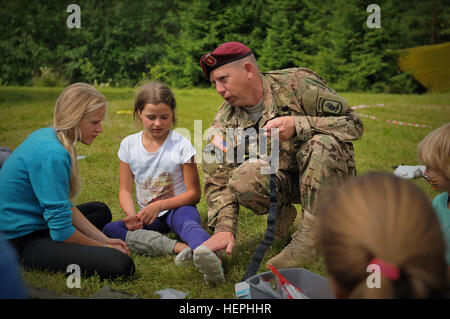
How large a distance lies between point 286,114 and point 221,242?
1.04 metres

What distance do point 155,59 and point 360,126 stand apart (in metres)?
18.7

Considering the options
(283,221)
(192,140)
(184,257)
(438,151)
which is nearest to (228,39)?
(192,140)

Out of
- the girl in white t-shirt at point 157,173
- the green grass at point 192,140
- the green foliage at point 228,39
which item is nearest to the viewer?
the green grass at point 192,140

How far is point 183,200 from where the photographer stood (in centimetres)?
314

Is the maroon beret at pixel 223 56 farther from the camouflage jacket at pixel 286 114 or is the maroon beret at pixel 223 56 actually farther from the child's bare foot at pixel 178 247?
the child's bare foot at pixel 178 247

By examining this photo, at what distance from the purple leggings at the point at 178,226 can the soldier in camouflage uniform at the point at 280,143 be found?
132mm

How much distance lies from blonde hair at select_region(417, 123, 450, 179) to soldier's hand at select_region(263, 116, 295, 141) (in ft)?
2.57

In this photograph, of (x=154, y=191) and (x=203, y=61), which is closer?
(x=203, y=61)

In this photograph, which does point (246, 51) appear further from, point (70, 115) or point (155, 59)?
point (155, 59)

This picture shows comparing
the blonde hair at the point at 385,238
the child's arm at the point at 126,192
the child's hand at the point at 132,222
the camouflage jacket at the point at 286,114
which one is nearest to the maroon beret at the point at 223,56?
the camouflage jacket at the point at 286,114

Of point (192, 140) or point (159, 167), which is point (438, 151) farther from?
point (192, 140)

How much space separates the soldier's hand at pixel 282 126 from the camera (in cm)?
261
